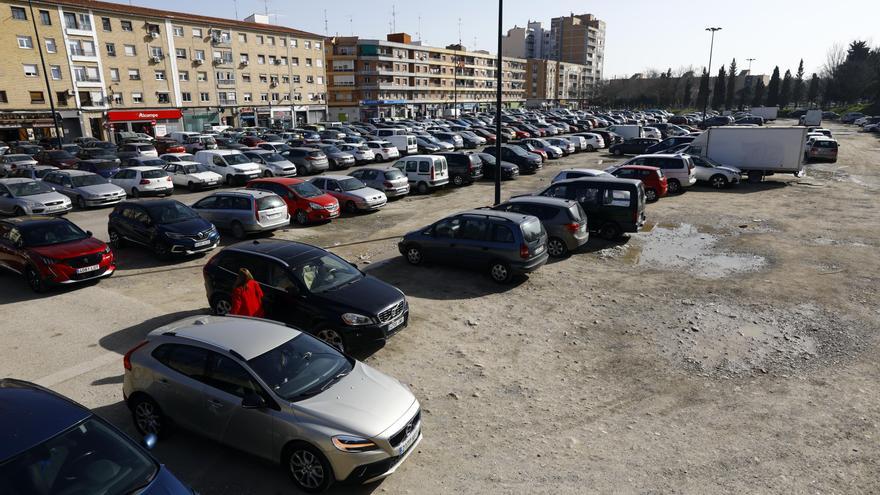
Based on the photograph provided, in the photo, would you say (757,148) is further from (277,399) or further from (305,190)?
(277,399)

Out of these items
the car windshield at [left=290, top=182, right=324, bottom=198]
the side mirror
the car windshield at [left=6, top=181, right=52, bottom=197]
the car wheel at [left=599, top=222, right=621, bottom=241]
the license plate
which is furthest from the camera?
the car windshield at [left=6, top=181, right=52, bottom=197]

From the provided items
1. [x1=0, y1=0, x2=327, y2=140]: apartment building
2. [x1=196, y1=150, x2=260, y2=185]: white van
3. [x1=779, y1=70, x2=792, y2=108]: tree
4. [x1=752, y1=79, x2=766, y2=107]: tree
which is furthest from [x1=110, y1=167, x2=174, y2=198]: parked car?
[x1=779, y1=70, x2=792, y2=108]: tree

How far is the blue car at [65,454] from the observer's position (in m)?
3.62

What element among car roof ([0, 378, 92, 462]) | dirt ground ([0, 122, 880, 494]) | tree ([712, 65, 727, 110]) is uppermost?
tree ([712, 65, 727, 110])

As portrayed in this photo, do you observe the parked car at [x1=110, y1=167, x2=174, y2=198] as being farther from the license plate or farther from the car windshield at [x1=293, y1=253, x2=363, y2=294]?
the car windshield at [x1=293, y1=253, x2=363, y2=294]

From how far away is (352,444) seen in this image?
5.09 meters

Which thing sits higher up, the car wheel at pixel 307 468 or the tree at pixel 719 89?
the tree at pixel 719 89

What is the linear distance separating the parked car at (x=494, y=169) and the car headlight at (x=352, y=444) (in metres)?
22.5

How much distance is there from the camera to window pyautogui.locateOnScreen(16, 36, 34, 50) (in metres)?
48.8

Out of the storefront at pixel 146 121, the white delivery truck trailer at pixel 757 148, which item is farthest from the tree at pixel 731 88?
the storefront at pixel 146 121

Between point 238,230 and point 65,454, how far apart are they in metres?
12.5

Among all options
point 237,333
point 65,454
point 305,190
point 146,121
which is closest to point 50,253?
point 237,333

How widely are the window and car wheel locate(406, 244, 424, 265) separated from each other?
→ 5532 cm

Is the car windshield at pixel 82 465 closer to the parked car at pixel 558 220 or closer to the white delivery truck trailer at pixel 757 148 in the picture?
the parked car at pixel 558 220
